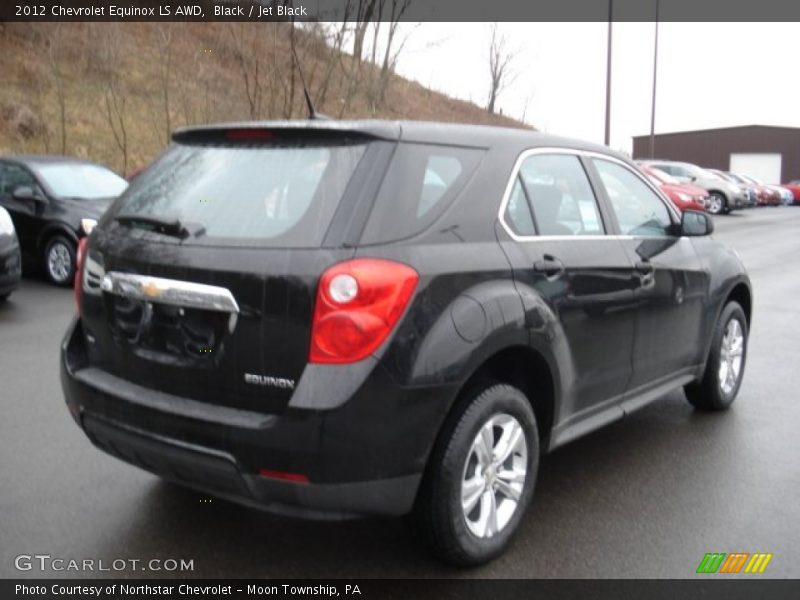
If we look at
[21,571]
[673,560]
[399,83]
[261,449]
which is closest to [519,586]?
[673,560]

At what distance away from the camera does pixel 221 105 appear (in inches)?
799

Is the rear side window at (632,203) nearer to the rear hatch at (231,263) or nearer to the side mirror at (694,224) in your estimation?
the side mirror at (694,224)

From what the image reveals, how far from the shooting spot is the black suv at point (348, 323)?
8.91ft

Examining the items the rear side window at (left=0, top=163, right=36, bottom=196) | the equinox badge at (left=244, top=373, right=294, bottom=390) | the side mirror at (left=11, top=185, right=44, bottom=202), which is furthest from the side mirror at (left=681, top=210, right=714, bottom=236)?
the rear side window at (left=0, top=163, right=36, bottom=196)

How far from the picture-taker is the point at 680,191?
22516mm

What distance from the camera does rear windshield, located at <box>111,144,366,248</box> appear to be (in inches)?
112

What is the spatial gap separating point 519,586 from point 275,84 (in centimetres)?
1854

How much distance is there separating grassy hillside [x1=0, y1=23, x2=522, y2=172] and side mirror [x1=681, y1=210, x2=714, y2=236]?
1467 cm

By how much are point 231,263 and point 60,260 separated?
7.72 metres

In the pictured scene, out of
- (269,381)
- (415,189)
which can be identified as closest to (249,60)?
(415,189)

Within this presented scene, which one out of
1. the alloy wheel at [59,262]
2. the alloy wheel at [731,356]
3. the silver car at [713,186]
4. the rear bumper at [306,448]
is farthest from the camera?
the silver car at [713,186]

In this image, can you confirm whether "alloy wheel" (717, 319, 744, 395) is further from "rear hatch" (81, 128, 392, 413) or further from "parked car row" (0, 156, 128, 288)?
"parked car row" (0, 156, 128, 288)

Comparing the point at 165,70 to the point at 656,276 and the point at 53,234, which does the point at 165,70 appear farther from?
the point at 656,276

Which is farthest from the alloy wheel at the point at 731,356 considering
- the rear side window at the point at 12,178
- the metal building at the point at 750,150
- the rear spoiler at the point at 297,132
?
the metal building at the point at 750,150
